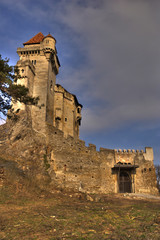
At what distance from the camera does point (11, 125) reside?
69.0 ft

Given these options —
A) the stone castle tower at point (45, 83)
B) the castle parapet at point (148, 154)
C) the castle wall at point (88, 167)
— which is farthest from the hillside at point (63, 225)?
the castle parapet at point (148, 154)

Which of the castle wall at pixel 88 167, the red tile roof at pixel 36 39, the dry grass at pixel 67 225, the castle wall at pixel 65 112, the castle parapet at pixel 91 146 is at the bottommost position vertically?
the dry grass at pixel 67 225

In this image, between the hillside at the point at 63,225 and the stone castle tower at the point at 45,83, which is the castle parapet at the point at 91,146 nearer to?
the stone castle tower at the point at 45,83

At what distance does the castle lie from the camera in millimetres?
19719

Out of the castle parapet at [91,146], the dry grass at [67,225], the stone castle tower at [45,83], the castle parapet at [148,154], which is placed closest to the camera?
the dry grass at [67,225]

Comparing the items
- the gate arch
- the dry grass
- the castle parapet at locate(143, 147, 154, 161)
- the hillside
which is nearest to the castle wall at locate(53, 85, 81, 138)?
the gate arch

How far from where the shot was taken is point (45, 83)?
1128 inches

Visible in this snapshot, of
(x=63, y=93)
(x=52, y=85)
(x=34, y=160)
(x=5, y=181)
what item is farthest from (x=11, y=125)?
(x=63, y=93)

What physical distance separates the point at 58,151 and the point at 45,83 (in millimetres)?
12621

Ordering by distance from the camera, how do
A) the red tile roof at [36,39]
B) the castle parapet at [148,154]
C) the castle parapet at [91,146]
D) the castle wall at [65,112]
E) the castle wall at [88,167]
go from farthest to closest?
the red tile roof at [36,39]
the castle wall at [65,112]
the castle parapet at [148,154]
the castle parapet at [91,146]
the castle wall at [88,167]

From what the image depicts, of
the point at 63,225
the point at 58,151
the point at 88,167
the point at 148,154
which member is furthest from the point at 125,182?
the point at 63,225

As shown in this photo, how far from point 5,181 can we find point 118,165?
594 inches

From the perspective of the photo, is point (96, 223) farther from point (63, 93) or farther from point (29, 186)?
point (63, 93)

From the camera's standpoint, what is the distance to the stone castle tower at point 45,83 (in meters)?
26.7
